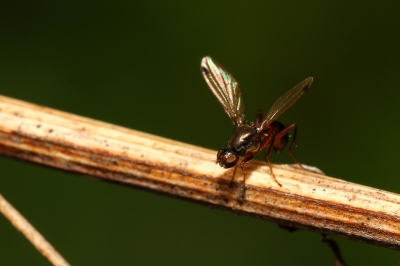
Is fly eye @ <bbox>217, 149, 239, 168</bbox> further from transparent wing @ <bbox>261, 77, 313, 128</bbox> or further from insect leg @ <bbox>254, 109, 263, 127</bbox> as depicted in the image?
insect leg @ <bbox>254, 109, 263, 127</bbox>

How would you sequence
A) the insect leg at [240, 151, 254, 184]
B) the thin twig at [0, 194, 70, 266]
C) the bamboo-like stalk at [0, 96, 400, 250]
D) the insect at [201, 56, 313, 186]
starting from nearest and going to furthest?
the thin twig at [0, 194, 70, 266] < the bamboo-like stalk at [0, 96, 400, 250] < the insect leg at [240, 151, 254, 184] < the insect at [201, 56, 313, 186]

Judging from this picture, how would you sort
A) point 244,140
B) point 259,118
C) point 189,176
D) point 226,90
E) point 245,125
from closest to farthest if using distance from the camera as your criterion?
point 189,176 → point 244,140 → point 245,125 → point 259,118 → point 226,90

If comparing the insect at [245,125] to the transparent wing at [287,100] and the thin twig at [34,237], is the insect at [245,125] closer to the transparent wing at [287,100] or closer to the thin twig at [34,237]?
the transparent wing at [287,100]

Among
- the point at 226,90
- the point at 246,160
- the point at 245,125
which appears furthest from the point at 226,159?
the point at 226,90

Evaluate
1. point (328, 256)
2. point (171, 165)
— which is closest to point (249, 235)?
point (328, 256)

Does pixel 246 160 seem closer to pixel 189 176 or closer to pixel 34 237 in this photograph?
pixel 189 176

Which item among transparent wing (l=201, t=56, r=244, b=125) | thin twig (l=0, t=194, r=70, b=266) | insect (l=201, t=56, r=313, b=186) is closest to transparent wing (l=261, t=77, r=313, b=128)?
insect (l=201, t=56, r=313, b=186)
